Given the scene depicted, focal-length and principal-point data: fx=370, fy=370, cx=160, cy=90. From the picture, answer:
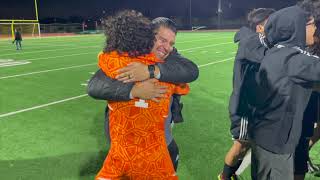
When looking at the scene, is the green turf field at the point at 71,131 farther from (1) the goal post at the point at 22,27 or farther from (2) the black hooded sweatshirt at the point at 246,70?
(1) the goal post at the point at 22,27

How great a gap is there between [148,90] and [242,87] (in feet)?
3.91

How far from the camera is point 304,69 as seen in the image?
93.3 inches

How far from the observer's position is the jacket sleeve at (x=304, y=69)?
2.36m

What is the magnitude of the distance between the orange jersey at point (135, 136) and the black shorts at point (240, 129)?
58.5 inches

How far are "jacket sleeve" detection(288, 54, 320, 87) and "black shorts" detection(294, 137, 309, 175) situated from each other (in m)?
0.83

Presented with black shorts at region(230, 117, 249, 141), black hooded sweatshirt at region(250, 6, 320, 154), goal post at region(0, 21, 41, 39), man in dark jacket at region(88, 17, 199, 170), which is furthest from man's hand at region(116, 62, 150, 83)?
goal post at region(0, 21, 41, 39)

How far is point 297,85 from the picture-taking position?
Answer: 8.14ft

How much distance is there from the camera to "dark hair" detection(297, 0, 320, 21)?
267 centimetres

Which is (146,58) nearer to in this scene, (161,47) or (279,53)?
(161,47)

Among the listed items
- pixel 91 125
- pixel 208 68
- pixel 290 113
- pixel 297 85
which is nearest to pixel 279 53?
pixel 297 85

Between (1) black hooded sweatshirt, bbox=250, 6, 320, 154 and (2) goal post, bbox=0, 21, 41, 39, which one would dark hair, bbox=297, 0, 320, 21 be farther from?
(2) goal post, bbox=0, 21, 41, 39

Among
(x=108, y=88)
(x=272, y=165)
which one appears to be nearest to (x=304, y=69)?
(x=272, y=165)

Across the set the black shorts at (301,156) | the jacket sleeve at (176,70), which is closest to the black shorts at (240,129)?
the black shorts at (301,156)

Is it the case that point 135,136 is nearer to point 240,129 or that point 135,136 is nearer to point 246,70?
point 246,70
